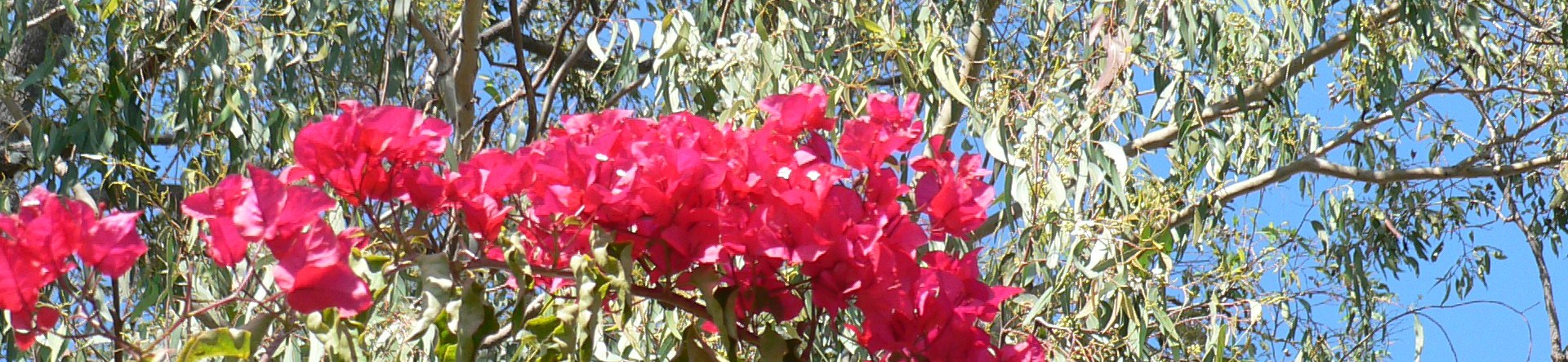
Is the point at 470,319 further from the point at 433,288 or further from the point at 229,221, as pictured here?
the point at 229,221

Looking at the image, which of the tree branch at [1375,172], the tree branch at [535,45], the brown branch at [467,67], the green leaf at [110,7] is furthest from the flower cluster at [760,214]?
the tree branch at [1375,172]

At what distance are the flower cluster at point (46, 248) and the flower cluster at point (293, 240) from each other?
38 mm

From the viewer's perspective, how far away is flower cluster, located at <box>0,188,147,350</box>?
0.75 metres

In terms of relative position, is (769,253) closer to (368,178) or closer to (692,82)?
(368,178)

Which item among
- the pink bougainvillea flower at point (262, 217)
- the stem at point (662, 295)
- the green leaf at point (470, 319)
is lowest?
the green leaf at point (470, 319)

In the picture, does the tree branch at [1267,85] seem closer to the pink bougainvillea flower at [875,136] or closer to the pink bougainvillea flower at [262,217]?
the pink bougainvillea flower at [875,136]

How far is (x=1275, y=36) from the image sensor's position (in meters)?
2.98

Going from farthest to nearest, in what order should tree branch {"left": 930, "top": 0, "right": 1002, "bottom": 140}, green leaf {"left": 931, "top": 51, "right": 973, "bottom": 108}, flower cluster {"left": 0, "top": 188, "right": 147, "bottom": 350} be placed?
1. tree branch {"left": 930, "top": 0, "right": 1002, "bottom": 140}
2. green leaf {"left": 931, "top": 51, "right": 973, "bottom": 108}
3. flower cluster {"left": 0, "top": 188, "right": 147, "bottom": 350}

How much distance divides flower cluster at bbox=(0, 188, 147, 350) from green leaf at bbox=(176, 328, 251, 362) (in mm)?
52

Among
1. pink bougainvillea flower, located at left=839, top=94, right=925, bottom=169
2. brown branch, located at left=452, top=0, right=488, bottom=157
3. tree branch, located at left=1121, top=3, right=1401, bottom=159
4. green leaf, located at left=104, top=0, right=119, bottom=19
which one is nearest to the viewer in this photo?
pink bougainvillea flower, located at left=839, top=94, right=925, bottom=169

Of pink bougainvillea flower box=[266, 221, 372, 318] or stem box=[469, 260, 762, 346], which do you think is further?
stem box=[469, 260, 762, 346]

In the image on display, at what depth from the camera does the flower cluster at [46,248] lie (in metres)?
0.75

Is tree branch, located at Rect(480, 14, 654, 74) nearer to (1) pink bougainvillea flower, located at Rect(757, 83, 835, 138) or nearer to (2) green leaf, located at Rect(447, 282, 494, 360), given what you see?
(1) pink bougainvillea flower, located at Rect(757, 83, 835, 138)

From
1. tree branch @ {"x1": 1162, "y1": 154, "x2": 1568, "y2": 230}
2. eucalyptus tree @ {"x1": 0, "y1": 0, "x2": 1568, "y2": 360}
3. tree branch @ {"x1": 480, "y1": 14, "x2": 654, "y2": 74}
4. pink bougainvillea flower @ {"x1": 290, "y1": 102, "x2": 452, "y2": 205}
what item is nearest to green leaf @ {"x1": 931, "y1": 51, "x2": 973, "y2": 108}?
eucalyptus tree @ {"x1": 0, "y1": 0, "x2": 1568, "y2": 360}
